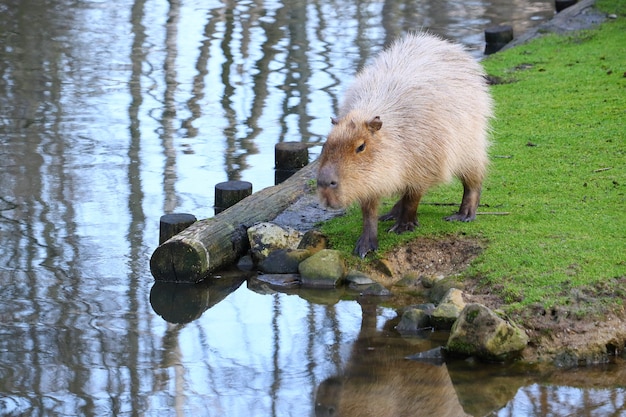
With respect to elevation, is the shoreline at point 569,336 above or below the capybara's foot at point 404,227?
above

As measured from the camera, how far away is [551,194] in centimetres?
726

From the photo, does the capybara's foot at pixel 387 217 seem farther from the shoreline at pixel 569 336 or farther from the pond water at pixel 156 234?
the shoreline at pixel 569 336

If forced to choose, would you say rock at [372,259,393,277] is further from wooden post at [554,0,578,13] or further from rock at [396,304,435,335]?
wooden post at [554,0,578,13]

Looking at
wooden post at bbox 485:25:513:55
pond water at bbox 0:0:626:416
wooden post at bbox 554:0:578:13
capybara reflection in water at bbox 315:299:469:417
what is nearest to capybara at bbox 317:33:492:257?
pond water at bbox 0:0:626:416

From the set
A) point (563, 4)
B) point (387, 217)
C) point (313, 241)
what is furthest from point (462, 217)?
point (563, 4)

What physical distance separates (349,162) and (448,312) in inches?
41.0

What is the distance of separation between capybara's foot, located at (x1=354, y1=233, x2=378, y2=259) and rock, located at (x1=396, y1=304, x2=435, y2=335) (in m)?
0.78

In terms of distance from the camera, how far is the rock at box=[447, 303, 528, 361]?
539 cm

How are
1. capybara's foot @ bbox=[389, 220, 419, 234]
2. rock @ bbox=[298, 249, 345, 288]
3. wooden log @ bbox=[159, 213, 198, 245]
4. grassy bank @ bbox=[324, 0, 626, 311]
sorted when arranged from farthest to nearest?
wooden log @ bbox=[159, 213, 198, 245]
capybara's foot @ bbox=[389, 220, 419, 234]
rock @ bbox=[298, 249, 345, 288]
grassy bank @ bbox=[324, 0, 626, 311]

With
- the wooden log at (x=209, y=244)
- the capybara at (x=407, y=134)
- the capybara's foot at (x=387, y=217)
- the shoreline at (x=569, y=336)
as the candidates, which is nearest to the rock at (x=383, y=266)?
the capybara at (x=407, y=134)

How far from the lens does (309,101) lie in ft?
36.4

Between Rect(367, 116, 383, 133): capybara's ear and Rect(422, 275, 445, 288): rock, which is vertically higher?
Rect(367, 116, 383, 133): capybara's ear

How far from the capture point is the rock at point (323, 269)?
657 cm

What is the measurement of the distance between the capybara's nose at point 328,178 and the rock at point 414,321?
833 mm
